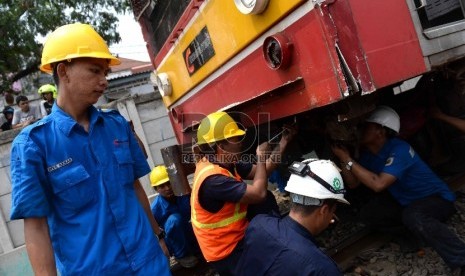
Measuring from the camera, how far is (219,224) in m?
2.66

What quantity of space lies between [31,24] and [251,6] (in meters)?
8.09

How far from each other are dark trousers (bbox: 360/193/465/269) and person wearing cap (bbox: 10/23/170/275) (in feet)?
6.62

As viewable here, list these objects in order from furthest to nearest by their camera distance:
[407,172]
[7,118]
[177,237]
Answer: [7,118] → [177,237] → [407,172]

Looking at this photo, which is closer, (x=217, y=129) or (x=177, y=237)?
(x=217, y=129)

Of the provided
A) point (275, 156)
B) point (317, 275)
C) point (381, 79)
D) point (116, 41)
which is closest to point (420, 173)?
point (275, 156)

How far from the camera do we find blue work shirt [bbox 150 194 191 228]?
423 centimetres

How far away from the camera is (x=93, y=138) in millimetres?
1789

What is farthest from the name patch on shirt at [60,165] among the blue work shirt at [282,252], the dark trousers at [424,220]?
the dark trousers at [424,220]

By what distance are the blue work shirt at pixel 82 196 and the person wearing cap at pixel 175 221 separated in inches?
81.1

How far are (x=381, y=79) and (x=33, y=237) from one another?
183cm

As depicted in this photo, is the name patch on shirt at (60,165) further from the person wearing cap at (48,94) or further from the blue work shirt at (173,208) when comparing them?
the person wearing cap at (48,94)

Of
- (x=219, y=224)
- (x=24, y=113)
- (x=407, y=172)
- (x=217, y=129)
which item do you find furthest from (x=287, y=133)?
(x=24, y=113)

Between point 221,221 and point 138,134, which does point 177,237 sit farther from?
point 138,134

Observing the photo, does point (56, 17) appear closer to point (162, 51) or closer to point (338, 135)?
point (162, 51)
